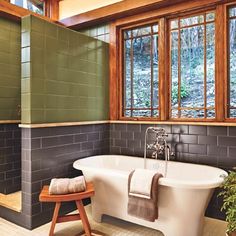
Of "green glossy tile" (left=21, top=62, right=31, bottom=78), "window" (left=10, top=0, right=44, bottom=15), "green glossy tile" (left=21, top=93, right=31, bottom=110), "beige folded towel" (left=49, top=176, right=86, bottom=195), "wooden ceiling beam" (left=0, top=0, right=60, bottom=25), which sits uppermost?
"window" (left=10, top=0, right=44, bottom=15)

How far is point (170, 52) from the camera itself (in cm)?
314

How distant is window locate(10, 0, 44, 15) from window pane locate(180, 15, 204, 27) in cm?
220

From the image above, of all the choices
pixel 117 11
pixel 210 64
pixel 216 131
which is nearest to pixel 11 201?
pixel 216 131

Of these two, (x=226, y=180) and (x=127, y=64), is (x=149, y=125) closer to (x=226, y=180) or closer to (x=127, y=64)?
(x=127, y=64)

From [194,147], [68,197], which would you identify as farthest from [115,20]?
[68,197]

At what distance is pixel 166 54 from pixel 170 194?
1839 mm

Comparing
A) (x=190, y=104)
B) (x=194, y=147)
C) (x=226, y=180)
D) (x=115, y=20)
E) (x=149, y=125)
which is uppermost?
(x=115, y=20)

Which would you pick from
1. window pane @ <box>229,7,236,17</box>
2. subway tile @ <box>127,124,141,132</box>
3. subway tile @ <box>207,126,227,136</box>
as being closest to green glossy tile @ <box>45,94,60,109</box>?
subway tile @ <box>127,124,141,132</box>

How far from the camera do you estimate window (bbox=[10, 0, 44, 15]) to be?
11.0 feet

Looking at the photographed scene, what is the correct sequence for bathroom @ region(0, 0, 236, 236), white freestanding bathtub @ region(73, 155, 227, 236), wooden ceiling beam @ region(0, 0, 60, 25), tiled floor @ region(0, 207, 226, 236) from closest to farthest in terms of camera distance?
white freestanding bathtub @ region(73, 155, 227, 236) < tiled floor @ region(0, 207, 226, 236) < bathroom @ region(0, 0, 236, 236) < wooden ceiling beam @ region(0, 0, 60, 25)

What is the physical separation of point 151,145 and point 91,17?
202cm

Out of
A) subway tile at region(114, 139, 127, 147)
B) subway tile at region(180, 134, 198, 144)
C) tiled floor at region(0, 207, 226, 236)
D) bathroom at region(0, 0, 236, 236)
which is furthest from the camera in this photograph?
subway tile at region(114, 139, 127, 147)

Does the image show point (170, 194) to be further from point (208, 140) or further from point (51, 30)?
point (51, 30)

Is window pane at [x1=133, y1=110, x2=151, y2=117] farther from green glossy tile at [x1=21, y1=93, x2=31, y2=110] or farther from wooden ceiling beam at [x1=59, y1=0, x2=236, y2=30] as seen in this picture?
green glossy tile at [x1=21, y1=93, x2=31, y2=110]
